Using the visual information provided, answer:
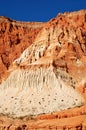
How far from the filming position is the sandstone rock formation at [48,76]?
323ft

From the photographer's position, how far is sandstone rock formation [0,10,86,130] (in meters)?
98.5

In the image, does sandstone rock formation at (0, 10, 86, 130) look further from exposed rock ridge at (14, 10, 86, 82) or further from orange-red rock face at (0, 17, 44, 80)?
orange-red rock face at (0, 17, 44, 80)

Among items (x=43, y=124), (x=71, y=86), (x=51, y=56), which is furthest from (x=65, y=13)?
(x=43, y=124)

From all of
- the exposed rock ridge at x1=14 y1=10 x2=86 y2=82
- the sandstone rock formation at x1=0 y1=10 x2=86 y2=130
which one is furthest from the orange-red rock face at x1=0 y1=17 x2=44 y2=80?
the exposed rock ridge at x1=14 y1=10 x2=86 y2=82

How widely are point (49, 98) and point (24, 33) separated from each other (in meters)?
46.0

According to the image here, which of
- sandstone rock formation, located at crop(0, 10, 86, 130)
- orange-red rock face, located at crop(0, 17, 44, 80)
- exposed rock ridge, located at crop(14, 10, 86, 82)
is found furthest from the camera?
orange-red rock face, located at crop(0, 17, 44, 80)

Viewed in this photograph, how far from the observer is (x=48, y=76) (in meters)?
111

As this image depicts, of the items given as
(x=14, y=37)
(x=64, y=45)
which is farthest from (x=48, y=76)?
(x=14, y=37)

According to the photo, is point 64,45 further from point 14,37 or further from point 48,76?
point 14,37

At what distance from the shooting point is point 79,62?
381 ft

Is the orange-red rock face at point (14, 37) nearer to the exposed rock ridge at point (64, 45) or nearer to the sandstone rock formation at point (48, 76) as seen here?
the sandstone rock formation at point (48, 76)

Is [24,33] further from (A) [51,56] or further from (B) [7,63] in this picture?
(A) [51,56]

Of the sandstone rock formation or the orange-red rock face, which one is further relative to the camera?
the orange-red rock face

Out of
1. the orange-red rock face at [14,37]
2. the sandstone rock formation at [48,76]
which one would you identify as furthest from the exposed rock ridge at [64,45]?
the orange-red rock face at [14,37]
